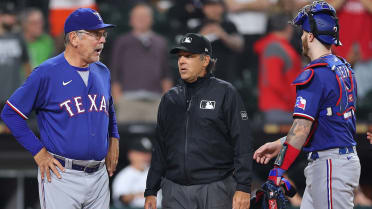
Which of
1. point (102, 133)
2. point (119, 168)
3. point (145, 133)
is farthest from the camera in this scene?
point (119, 168)

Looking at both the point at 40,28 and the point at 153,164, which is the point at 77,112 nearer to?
the point at 153,164

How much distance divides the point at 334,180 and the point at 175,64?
5472 millimetres

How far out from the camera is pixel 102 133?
16.1ft

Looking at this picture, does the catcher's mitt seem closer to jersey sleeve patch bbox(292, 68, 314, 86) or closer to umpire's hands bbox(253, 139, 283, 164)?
umpire's hands bbox(253, 139, 283, 164)

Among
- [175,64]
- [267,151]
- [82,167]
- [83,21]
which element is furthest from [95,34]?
[175,64]

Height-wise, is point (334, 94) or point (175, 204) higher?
point (334, 94)

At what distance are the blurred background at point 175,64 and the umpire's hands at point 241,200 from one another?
10.7ft

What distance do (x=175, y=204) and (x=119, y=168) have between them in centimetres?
411

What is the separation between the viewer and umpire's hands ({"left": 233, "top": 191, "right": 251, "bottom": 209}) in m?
4.90

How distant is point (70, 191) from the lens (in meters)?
4.78

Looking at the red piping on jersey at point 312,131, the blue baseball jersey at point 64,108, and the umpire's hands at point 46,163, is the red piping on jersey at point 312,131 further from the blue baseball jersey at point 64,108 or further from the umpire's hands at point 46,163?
the umpire's hands at point 46,163

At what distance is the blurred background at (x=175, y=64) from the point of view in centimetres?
847

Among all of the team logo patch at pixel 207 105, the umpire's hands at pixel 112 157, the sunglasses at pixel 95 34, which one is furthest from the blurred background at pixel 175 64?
the sunglasses at pixel 95 34

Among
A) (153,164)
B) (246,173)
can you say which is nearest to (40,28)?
(153,164)
